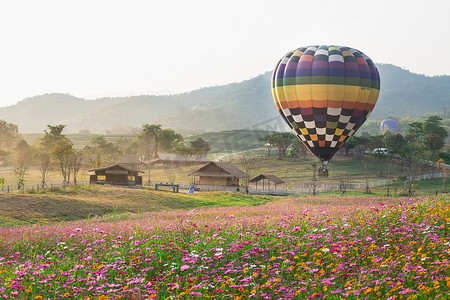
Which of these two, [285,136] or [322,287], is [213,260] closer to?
[322,287]

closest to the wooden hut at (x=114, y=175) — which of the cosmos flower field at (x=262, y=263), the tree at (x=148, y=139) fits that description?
the cosmos flower field at (x=262, y=263)

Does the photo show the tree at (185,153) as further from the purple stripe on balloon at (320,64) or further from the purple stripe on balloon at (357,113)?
the purple stripe on balloon at (320,64)

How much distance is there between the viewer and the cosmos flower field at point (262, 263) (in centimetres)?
815

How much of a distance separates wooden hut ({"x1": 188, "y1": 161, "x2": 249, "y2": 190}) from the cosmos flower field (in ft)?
198

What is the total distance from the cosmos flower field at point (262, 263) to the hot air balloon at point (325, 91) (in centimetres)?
1842

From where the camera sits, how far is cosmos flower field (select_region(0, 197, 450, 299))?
321 inches

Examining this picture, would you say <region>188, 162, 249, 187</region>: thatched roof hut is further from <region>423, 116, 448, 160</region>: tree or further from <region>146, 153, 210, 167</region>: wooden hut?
<region>423, 116, 448, 160</region>: tree

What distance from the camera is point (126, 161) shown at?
108062 millimetres

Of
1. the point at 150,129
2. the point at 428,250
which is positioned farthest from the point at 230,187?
the point at 150,129

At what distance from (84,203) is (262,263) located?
97.3 feet

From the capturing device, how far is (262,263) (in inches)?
398

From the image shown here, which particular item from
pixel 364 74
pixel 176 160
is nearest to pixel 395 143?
pixel 176 160

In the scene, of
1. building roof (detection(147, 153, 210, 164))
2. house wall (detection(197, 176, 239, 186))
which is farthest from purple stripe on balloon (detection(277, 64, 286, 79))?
building roof (detection(147, 153, 210, 164))

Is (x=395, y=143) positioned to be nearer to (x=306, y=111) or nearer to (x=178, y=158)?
(x=178, y=158)
